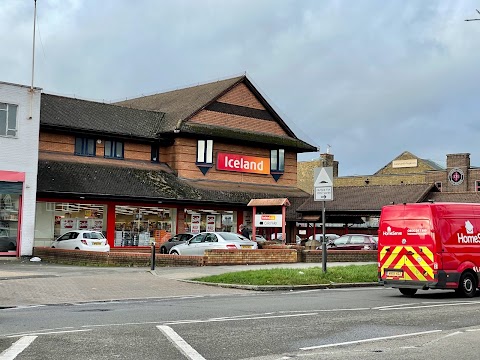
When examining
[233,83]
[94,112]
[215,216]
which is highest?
[233,83]

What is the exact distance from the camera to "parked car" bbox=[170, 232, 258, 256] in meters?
29.3

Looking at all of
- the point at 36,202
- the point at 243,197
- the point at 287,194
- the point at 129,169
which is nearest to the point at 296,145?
the point at 287,194

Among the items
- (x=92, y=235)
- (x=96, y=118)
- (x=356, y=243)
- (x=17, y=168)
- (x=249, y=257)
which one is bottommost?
(x=249, y=257)

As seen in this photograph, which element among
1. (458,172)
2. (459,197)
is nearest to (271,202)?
(459,197)

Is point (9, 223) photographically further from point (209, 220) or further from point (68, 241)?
point (209, 220)

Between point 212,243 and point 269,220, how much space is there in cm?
822

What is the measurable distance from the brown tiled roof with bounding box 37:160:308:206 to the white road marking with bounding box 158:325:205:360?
24.4 m

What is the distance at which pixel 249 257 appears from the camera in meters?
28.4

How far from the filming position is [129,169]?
40.3 metres

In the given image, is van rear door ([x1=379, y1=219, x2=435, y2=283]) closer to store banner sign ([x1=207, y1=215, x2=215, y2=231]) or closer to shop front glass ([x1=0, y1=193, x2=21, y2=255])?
shop front glass ([x1=0, y1=193, x2=21, y2=255])

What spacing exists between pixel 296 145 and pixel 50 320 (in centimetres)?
3617

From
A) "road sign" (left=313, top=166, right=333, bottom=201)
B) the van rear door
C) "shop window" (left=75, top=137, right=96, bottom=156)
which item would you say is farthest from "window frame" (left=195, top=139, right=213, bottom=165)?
the van rear door

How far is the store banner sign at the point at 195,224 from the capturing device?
138 feet

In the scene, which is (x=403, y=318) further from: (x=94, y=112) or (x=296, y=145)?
(x=296, y=145)
